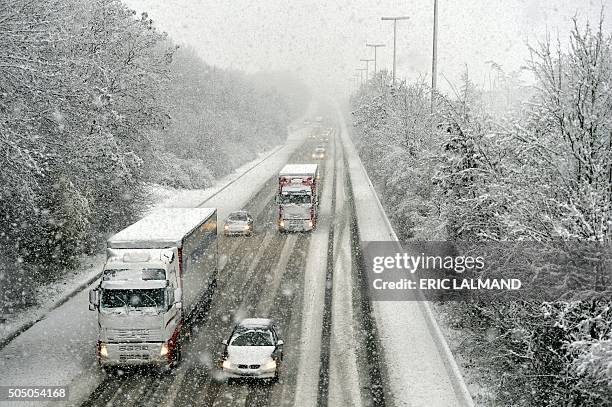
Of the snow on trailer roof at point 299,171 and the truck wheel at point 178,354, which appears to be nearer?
the truck wheel at point 178,354

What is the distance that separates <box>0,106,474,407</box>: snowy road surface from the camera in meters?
16.1

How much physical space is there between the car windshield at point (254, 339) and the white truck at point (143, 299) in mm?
1823

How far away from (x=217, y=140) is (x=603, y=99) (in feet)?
192

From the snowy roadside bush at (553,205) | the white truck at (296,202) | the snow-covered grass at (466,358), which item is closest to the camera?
the snowy roadside bush at (553,205)

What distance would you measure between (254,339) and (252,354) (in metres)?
0.71

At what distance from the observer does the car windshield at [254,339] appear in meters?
17.2

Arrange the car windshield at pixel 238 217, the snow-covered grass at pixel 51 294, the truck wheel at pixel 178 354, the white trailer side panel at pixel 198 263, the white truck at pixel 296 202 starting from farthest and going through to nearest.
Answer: the white truck at pixel 296 202, the car windshield at pixel 238 217, the snow-covered grass at pixel 51 294, the white trailer side panel at pixel 198 263, the truck wheel at pixel 178 354

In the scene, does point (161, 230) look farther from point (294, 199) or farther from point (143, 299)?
point (294, 199)

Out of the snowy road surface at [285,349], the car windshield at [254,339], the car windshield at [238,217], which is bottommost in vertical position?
the snowy road surface at [285,349]

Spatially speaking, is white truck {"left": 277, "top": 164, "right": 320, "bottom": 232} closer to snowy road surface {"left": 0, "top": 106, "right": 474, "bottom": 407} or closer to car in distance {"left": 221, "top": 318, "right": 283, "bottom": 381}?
snowy road surface {"left": 0, "top": 106, "right": 474, "bottom": 407}

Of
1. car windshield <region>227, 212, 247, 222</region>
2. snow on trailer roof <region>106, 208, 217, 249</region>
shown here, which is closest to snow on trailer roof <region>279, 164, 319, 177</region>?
car windshield <region>227, 212, 247, 222</region>

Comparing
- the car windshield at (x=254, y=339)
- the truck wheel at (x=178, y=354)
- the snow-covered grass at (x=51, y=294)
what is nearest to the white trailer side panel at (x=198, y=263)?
the truck wheel at (x=178, y=354)

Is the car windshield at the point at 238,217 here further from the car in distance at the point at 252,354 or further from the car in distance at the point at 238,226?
the car in distance at the point at 252,354

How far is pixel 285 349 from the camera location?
760 inches
